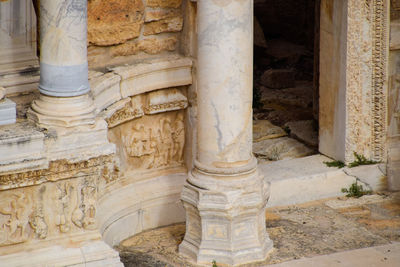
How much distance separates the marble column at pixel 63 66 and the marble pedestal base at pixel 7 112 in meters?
0.18

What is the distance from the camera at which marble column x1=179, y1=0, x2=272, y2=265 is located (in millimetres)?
7836

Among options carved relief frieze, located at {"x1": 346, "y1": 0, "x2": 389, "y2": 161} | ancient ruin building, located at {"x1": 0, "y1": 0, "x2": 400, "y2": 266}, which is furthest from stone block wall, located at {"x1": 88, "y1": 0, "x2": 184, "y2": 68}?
carved relief frieze, located at {"x1": 346, "y1": 0, "x2": 389, "y2": 161}

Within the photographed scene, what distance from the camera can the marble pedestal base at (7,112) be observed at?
741 cm

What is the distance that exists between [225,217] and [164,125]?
1.21 meters

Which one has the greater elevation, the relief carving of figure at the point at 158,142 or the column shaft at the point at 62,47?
the column shaft at the point at 62,47

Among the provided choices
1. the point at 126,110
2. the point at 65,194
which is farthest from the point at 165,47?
the point at 65,194

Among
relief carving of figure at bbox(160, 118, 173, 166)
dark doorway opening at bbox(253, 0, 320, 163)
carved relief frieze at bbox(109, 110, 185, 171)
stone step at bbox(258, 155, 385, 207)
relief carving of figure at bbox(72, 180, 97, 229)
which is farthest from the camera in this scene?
dark doorway opening at bbox(253, 0, 320, 163)

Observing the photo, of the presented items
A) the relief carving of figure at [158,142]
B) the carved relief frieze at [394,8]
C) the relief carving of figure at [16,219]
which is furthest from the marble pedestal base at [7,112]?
the carved relief frieze at [394,8]

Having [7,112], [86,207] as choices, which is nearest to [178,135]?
[86,207]

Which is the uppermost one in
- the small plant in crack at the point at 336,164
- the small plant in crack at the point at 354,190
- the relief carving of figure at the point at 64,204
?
the relief carving of figure at the point at 64,204

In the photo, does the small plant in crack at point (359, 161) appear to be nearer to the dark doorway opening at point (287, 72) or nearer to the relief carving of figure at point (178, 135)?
the dark doorway opening at point (287, 72)

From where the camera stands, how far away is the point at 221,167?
26.5 ft

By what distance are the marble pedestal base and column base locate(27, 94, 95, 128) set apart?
0.18m

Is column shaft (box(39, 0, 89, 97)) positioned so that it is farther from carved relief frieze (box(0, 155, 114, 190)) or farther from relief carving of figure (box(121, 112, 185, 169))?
relief carving of figure (box(121, 112, 185, 169))
